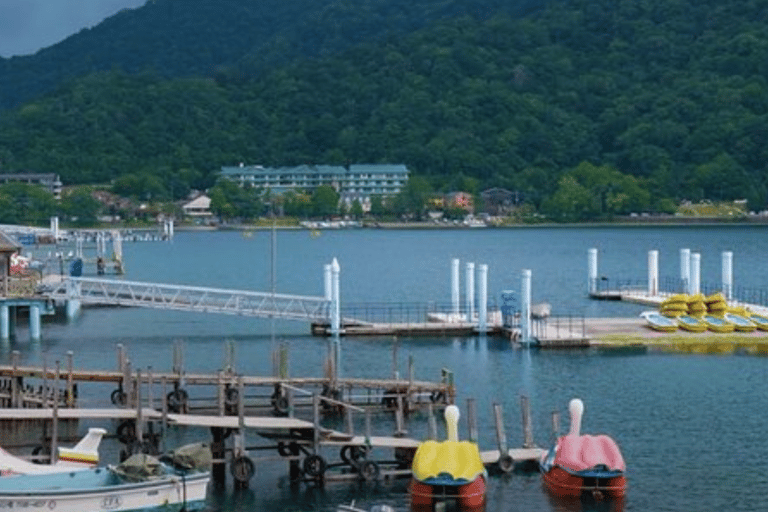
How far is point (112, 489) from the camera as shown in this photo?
3541 centimetres

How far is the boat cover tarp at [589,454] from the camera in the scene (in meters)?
39.2

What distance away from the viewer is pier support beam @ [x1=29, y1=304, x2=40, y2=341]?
70.3 m

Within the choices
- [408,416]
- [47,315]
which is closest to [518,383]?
[408,416]

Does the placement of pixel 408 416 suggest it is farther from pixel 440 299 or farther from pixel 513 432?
pixel 440 299

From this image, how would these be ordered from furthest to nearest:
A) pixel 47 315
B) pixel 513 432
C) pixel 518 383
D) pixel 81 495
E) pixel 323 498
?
pixel 47 315, pixel 518 383, pixel 513 432, pixel 323 498, pixel 81 495

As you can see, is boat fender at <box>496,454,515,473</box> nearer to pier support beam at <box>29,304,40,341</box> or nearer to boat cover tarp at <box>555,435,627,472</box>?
boat cover tarp at <box>555,435,627,472</box>

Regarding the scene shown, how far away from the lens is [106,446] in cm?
4441

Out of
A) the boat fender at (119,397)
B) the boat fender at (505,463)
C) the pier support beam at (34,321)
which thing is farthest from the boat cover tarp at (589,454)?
the pier support beam at (34,321)

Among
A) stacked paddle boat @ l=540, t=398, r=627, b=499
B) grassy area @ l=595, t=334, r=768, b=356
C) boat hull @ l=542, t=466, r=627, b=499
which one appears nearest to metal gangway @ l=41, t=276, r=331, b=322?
grassy area @ l=595, t=334, r=768, b=356

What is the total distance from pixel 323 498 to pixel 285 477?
214 cm

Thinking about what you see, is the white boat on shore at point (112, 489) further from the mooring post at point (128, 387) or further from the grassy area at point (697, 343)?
the grassy area at point (697, 343)

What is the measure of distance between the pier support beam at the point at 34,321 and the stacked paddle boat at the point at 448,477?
3531cm

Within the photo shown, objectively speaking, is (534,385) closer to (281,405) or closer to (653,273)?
(281,405)

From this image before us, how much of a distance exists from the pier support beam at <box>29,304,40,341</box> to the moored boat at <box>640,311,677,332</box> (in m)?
25.6
